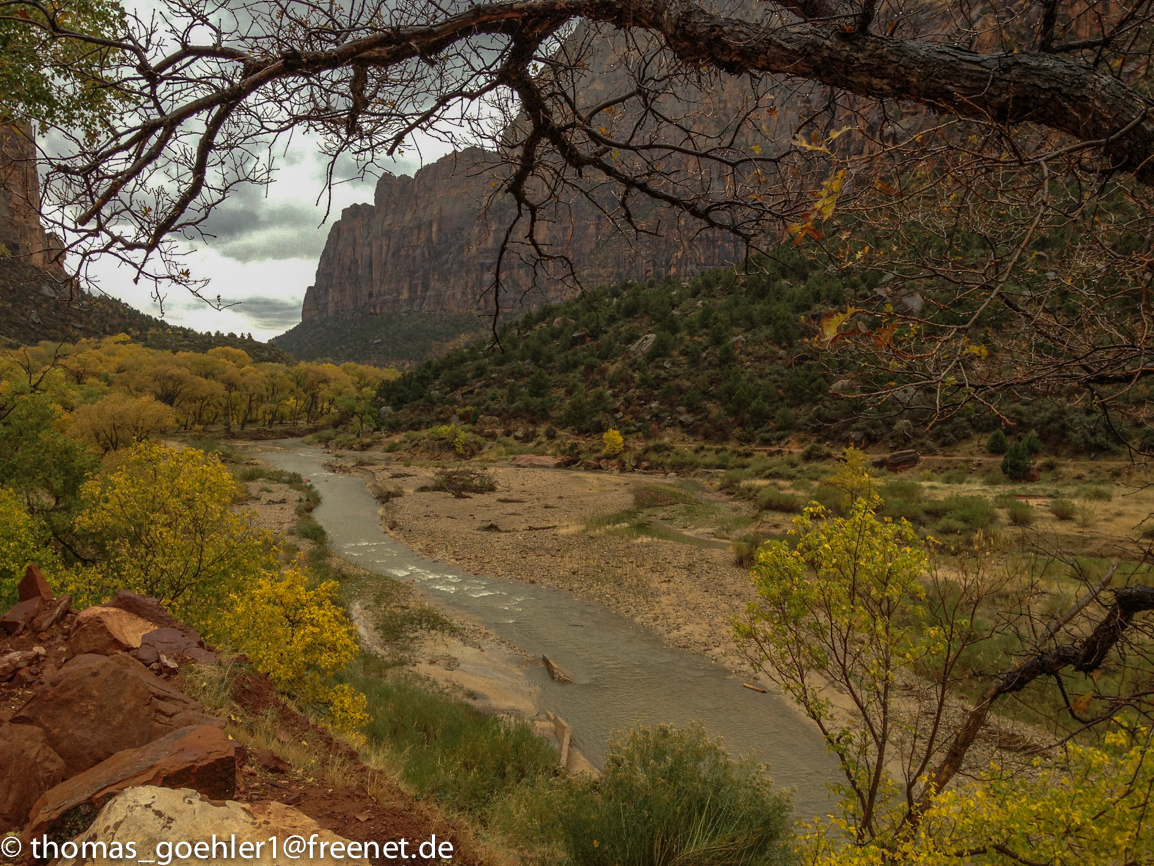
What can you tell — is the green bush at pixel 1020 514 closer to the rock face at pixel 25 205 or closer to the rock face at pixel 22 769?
the rock face at pixel 22 769

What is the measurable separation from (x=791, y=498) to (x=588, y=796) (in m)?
19.1

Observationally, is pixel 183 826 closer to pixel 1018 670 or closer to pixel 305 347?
pixel 1018 670

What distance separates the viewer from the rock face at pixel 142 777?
2.23 metres

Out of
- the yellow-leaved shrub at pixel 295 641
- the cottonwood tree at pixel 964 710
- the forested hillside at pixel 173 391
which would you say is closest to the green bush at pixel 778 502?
the cottonwood tree at pixel 964 710

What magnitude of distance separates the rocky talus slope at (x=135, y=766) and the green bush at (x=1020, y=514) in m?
19.3

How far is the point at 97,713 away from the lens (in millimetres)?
2877

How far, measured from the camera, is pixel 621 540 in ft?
63.6

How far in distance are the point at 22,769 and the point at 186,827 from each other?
1045mm

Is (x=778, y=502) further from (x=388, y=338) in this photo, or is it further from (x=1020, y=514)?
(x=388, y=338)

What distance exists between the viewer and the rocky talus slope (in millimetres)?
2209

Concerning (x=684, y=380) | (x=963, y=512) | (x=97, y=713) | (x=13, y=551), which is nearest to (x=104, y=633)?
(x=97, y=713)

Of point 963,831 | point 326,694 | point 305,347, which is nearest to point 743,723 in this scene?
point 326,694
